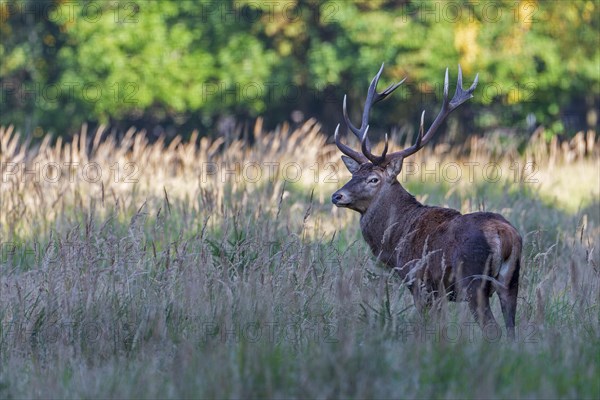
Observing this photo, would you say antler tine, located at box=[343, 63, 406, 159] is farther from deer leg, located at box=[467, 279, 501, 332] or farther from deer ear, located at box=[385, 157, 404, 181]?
deer leg, located at box=[467, 279, 501, 332]

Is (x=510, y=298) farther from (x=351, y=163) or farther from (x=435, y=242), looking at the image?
(x=351, y=163)

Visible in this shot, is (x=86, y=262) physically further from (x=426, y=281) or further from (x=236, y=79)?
(x=236, y=79)

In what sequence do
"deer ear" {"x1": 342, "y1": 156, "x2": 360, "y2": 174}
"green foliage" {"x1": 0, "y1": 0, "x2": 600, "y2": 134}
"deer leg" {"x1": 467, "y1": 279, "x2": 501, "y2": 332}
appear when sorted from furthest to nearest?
"green foliage" {"x1": 0, "y1": 0, "x2": 600, "y2": 134}
"deer ear" {"x1": 342, "y1": 156, "x2": 360, "y2": 174}
"deer leg" {"x1": 467, "y1": 279, "x2": 501, "y2": 332}

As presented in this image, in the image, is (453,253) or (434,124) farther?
(434,124)

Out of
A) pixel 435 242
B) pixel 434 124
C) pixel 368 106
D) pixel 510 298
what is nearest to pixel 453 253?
pixel 435 242

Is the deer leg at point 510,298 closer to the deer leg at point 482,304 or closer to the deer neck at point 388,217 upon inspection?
the deer leg at point 482,304

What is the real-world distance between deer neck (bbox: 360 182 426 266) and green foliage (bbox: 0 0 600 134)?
11.5m

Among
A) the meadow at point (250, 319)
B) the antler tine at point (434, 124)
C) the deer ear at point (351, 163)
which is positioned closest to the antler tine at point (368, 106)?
the deer ear at point (351, 163)

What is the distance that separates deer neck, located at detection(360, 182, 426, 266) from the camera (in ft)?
24.8

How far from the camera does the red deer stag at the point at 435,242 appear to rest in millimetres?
6258

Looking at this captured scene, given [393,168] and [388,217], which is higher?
[393,168]

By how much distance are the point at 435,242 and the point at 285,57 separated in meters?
14.7

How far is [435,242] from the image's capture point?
267 inches

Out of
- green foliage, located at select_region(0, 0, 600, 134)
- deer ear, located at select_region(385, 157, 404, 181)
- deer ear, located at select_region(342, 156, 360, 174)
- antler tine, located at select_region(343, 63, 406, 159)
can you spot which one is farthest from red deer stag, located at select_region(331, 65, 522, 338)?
green foliage, located at select_region(0, 0, 600, 134)
